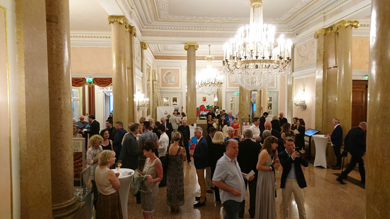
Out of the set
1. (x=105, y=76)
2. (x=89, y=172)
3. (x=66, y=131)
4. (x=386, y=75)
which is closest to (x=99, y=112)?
(x=105, y=76)

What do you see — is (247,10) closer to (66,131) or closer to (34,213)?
(66,131)

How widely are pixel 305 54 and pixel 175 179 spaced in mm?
7972

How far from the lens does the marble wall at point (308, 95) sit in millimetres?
8984

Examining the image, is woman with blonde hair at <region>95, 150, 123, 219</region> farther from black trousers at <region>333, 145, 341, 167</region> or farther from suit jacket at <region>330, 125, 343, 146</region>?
black trousers at <region>333, 145, 341, 167</region>

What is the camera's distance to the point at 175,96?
743 inches

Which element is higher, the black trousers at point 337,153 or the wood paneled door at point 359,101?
the wood paneled door at point 359,101

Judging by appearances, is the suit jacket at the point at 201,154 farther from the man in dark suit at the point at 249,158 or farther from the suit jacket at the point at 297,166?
the suit jacket at the point at 297,166

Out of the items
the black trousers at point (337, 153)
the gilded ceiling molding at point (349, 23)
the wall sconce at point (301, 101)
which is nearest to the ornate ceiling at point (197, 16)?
the gilded ceiling molding at point (349, 23)

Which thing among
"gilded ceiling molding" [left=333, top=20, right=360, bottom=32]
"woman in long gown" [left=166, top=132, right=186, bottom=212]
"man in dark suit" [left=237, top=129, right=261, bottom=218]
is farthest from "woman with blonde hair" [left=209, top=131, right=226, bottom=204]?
"gilded ceiling molding" [left=333, top=20, right=360, bottom=32]

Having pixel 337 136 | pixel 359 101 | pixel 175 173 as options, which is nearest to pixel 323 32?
pixel 359 101

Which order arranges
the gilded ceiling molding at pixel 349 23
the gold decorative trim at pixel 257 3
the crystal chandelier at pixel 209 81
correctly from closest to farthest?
the gold decorative trim at pixel 257 3
the gilded ceiling molding at pixel 349 23
the crystal chandelier at pixel 209 81

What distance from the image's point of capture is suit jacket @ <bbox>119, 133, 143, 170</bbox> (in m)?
4.80

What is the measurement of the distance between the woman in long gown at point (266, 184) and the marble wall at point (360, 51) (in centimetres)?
774

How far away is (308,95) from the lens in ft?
30.5
